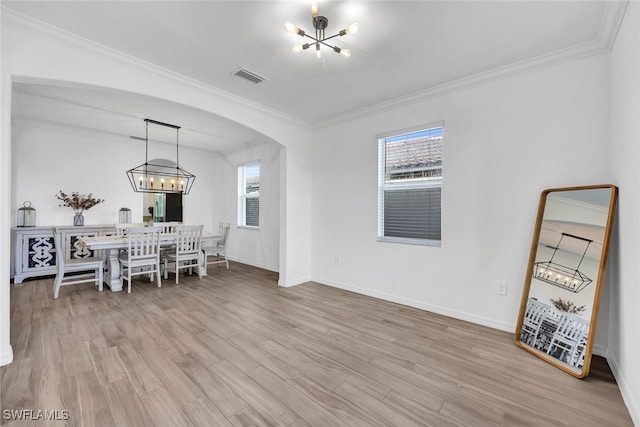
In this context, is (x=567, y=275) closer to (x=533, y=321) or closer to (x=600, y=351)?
(x=533, y=321)

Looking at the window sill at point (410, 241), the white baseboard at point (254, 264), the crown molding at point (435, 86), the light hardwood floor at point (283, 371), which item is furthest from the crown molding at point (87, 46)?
the white baseboard at point (254, 264)

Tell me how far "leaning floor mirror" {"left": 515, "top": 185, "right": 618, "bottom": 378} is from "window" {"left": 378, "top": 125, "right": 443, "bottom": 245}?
1.02 meters

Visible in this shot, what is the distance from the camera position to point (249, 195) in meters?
6.34

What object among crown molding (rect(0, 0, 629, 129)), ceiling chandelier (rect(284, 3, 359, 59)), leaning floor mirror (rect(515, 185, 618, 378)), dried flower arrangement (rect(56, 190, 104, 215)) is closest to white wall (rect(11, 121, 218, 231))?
dried flower arrangement (rect(56, 190, 104, 215))

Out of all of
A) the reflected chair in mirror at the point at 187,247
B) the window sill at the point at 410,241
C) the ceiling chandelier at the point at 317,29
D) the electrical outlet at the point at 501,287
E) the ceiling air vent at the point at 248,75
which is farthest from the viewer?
the reflected chair in mirror at the point at 187,247

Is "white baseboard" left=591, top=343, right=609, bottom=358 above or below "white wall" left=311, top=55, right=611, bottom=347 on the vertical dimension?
below

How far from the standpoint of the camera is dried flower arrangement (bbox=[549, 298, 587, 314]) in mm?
2154

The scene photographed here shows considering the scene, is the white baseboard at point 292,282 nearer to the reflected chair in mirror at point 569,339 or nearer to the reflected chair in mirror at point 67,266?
the reflected chair in mirror at point 67,266

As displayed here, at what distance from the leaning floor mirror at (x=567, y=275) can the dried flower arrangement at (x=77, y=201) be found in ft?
22.9

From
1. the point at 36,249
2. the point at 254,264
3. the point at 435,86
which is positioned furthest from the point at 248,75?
the point at 36,249

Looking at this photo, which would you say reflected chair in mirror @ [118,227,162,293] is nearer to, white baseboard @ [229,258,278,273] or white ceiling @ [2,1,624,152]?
white baseboard @ [229,258,278,273]

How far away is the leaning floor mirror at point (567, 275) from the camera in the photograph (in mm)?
2082

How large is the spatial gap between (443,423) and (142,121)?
222 inches

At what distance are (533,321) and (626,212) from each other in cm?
115
